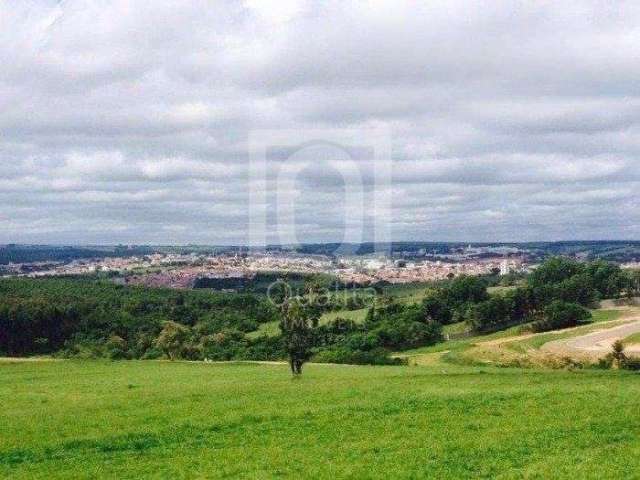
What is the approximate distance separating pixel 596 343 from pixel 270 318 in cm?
5874

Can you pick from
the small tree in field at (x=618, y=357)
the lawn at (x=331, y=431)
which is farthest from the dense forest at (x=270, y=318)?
the lawn at (x=331, y=431)

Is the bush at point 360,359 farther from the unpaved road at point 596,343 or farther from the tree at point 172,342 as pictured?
the tree at point 172,342

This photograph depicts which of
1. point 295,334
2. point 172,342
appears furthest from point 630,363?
point 172,342

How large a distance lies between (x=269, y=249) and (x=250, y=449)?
170027 mm

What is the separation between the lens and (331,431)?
22203mm

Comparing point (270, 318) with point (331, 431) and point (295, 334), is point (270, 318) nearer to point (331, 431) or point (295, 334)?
point (295, 334)

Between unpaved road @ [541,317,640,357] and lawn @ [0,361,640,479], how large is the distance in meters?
31.9

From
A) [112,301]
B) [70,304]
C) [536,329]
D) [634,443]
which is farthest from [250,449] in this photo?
[112,301]

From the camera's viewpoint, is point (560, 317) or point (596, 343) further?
point (560, 317)

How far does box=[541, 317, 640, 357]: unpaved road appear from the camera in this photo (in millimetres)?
65750

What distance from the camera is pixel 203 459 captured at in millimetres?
19062

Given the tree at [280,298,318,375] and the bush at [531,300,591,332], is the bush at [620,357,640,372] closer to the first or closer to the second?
the tree at [280,298,318,375]

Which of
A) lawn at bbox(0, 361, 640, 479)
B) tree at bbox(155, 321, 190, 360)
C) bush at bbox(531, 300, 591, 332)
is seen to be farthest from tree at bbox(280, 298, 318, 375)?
bush at bbox(531, 300, 591, 332)

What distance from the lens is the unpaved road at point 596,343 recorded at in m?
65.8
